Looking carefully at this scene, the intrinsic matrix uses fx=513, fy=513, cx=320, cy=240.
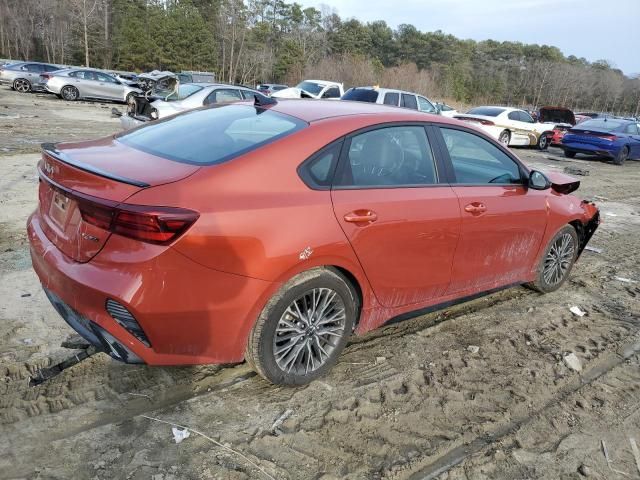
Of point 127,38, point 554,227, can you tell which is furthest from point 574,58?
point 554,227

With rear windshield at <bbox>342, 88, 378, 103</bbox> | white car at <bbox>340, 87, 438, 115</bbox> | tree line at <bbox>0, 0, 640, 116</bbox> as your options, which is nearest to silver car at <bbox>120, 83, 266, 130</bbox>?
rear windshield at <bbox>342, 88, 378, 103</bbox>

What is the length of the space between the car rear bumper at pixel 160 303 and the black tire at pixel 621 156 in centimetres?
1725

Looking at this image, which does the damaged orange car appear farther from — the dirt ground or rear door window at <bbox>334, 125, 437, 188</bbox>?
the dirt ground

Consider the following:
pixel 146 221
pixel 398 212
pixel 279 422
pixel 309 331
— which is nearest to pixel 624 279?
pixel 398 212

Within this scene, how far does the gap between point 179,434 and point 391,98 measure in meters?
13.3

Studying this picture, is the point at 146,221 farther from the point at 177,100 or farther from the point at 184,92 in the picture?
the point at 184,92

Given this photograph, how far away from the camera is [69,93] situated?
75.7ft

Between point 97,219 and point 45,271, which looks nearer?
point 97,219

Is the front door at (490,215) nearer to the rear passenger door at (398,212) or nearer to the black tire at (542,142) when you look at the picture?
the rear passenger door at (398,212)

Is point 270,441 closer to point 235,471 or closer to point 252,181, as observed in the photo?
point 235,471

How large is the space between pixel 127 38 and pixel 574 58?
92140 mm

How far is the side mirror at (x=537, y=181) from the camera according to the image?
4.22 metres

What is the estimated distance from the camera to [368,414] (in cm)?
294

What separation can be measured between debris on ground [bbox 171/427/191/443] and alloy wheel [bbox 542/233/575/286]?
11.6ft
